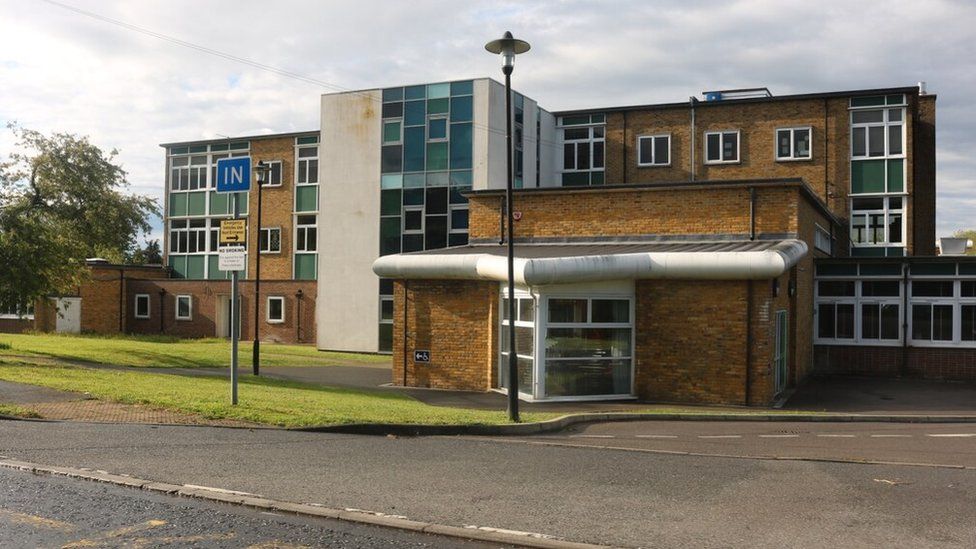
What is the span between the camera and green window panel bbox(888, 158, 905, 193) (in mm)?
32594

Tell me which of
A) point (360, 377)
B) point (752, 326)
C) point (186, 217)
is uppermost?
point (186, 217)

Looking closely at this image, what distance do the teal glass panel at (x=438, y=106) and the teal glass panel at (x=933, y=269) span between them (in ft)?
56.9

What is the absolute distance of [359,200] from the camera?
114 ft

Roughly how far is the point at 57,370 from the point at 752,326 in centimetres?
1530

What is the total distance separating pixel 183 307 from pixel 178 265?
9.45 feet

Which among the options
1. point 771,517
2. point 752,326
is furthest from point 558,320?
point 771,517

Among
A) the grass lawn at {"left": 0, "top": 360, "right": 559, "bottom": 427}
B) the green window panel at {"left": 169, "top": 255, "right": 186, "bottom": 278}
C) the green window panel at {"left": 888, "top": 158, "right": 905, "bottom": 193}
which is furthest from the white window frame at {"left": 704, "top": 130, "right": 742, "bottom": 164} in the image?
the green window panel at {"left": 169, "top": 255, "right": 186, "bottom": 278}

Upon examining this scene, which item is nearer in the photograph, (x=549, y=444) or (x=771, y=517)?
(x=771, y=517)

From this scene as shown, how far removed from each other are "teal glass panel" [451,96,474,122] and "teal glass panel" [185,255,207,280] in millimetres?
17031

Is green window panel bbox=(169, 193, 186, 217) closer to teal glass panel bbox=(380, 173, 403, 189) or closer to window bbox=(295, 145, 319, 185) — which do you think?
window bbox=(295, 145, 319, 185)

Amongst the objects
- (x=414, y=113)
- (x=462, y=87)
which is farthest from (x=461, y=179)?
(x=462, y=87)

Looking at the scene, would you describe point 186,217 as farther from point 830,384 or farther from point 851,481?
point 851,481

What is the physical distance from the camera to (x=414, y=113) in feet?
111

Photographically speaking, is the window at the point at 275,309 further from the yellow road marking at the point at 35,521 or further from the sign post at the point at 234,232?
the yellow road marking at the point at 35,521
